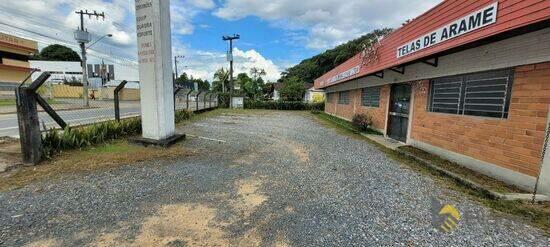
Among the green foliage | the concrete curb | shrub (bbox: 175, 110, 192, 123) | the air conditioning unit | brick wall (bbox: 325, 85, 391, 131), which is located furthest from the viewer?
the green foliage

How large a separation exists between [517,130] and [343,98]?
13506 millimetres

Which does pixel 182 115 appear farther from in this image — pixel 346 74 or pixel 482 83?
pixel 482 83

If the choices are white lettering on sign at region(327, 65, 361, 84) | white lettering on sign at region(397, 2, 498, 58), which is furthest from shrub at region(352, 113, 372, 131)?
white lettering on sign at region(397, 2, 498, 58)

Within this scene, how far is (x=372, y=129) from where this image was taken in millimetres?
11359

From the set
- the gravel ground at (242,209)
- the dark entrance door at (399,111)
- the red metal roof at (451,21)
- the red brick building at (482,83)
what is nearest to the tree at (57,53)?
the gravel ground at (242,209)

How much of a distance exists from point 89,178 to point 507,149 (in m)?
7.36

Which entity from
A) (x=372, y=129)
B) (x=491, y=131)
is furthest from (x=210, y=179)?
(x=372, y=129)

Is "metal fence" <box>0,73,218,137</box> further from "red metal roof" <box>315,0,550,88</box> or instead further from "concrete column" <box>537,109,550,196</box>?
"concrete column" <box>537,109,550,196</box>

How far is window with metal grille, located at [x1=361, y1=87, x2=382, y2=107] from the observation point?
11249 mm

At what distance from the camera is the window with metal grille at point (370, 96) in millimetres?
11249

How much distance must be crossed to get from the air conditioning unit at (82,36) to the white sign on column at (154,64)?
705 inches

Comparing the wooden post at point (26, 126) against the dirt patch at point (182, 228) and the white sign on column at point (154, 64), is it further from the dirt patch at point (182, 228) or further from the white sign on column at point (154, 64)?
the dirt patch at point (182, 228)

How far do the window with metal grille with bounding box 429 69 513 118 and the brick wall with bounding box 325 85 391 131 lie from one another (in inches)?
129

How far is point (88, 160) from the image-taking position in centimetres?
539
